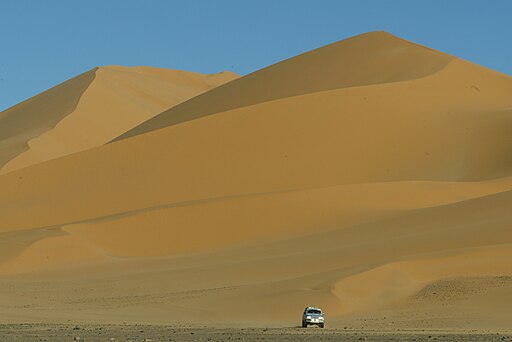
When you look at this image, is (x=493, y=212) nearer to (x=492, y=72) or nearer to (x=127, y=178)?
(x=127, y=178)

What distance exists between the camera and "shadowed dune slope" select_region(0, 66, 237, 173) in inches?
3558

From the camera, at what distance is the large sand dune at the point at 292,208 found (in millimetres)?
36844

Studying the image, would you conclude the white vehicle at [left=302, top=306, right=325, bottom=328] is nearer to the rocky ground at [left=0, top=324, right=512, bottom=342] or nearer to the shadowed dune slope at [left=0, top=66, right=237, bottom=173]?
the rocky ground at [left=0, top=324, right=512, bottom=342]

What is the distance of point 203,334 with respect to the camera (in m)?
27.2

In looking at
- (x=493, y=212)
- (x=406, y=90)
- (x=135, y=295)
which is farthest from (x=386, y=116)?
(x=135, y=295)

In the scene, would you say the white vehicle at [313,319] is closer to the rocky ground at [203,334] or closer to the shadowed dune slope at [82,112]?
the rocky ground at [203,334]

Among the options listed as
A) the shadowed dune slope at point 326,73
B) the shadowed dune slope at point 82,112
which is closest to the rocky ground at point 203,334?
the shadowed dune slope at point 326,73

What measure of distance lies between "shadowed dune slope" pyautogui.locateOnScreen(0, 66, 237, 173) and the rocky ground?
52.9 meters

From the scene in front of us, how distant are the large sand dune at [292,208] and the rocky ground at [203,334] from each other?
12.2ft

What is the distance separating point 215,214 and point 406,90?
18.8 metres

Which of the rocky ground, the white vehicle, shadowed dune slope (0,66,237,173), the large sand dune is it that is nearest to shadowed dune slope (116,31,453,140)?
the large sand dune

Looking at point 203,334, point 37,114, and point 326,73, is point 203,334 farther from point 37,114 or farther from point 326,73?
point 37,114

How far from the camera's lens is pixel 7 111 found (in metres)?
112

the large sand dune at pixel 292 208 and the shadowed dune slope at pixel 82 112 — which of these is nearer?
the large sand dune at pixel 292 208
